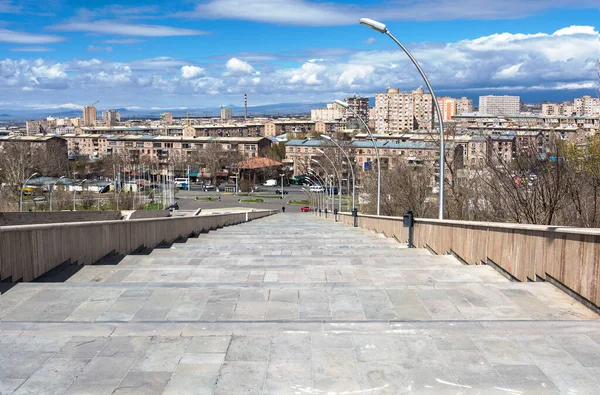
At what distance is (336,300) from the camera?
6.79 m

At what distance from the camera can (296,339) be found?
17.8ft

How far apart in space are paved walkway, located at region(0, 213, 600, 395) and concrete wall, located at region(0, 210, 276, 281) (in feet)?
2.78

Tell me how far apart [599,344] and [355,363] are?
2.10 meters

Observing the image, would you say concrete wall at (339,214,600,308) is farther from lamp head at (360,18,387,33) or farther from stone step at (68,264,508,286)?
lamp head at (360,18,387,33)

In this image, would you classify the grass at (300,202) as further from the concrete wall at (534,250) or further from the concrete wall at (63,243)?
the concrete wall at (534,250)

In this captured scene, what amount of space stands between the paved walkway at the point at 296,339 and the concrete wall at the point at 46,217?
10442 mm

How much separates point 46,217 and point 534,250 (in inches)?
616

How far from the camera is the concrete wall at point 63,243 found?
25.6 feet

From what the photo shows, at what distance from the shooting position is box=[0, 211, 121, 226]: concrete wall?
17.5 m

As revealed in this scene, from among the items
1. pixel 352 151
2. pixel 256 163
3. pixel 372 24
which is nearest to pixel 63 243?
pixel 372 24

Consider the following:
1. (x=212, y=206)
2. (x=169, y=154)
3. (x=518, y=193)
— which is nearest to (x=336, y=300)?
(x=518, y=193)

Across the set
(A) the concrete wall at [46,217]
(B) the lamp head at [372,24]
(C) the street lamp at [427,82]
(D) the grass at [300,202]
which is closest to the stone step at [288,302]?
(C) the street lamp at [427,82]

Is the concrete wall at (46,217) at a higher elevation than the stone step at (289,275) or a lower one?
lower

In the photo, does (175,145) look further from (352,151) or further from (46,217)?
(46,217)
